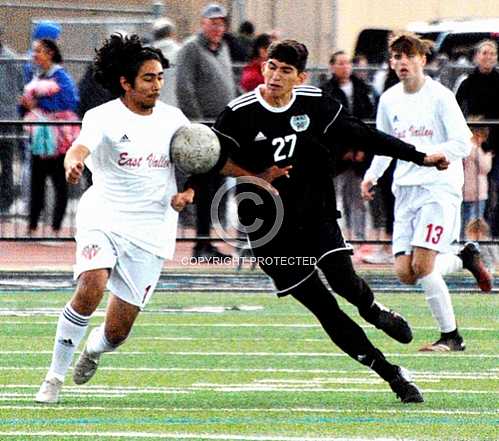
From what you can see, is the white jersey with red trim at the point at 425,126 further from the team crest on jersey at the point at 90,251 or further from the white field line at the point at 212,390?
the team crest on jersey at the point at 90,251

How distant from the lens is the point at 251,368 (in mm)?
12156

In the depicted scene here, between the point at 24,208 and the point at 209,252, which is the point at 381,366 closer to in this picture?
the point at 209,252

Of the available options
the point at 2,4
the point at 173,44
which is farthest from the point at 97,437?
the point at 2,4

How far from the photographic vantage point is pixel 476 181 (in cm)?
1848

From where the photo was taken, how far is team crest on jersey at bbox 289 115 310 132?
1076 cm

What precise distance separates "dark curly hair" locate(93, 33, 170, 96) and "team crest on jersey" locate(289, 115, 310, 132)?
785mm

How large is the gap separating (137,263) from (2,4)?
1306 cm

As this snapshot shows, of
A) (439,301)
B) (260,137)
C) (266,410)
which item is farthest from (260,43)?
(266,410)

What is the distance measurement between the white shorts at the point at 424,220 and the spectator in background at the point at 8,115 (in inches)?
→ 236

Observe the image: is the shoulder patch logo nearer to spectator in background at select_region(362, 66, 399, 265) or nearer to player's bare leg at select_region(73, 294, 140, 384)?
player's bare leg at select_region(73, 294, 140, 384)

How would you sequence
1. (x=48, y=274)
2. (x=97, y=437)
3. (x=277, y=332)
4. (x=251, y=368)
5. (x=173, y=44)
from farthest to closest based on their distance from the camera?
(x=173, y=44), (x=48, y=274), (x=277, y=332), (x=251, y=368), (x=97, y=437)

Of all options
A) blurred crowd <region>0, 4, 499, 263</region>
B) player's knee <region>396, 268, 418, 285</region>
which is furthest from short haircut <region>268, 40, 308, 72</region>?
blurred crowd <region>0, 4, 499, 263</region>

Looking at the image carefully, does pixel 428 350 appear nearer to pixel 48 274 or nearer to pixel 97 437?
pixel 97 437

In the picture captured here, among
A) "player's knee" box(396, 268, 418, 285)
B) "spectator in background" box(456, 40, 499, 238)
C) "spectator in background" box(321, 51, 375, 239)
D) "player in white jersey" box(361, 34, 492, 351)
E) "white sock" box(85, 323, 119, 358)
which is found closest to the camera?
"white sock" box(85, 323, 119, 358)
